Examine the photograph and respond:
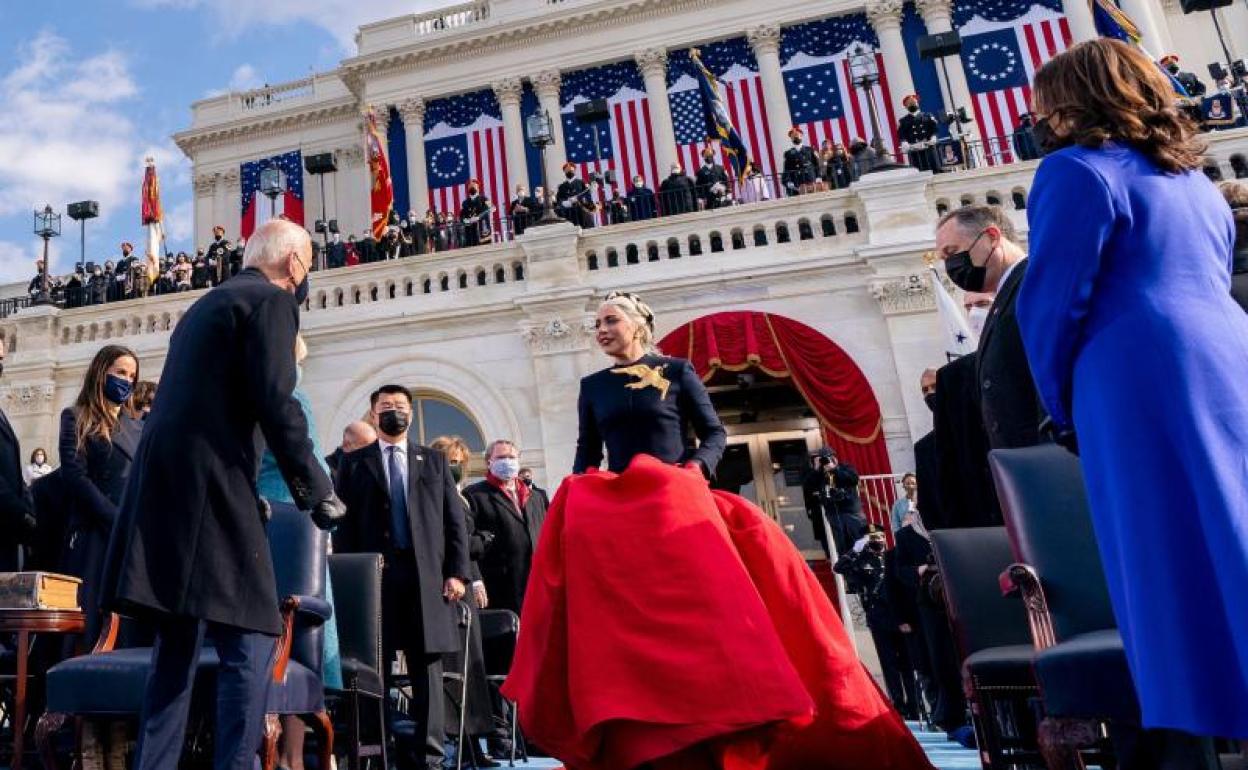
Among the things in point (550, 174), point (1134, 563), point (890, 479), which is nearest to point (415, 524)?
point (1134, 563)

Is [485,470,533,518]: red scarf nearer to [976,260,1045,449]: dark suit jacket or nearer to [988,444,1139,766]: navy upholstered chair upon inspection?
[976,260,1045,449]: dark suit jacket

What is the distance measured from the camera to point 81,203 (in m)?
15.5

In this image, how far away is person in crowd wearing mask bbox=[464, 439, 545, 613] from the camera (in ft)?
20.0

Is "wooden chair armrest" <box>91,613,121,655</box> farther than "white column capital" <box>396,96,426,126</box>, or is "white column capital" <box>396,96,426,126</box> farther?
"white column capital" <box>396,96,426,126</box>

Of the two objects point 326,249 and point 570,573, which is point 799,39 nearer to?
point 326,249

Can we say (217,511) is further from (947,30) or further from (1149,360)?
(947,30)

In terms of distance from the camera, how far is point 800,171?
13.8 meters

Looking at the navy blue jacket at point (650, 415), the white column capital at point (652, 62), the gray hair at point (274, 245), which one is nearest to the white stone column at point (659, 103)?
the white column capital at point (652, 62)

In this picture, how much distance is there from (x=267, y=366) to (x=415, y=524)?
1975 millimetres

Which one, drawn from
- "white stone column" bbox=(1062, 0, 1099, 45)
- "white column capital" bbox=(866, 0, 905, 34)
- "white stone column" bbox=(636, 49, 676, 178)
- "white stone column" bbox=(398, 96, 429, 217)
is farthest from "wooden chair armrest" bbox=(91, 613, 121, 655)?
"white column capital" bbox=(866, 0, 905, 34)

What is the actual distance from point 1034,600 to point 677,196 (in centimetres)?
1159

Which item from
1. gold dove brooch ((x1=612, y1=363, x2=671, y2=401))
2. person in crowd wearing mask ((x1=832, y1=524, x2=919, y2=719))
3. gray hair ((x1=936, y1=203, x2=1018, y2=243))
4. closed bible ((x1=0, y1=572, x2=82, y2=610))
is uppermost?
gray hair ((x1=936, y1=203, x2=1018, y2=243))

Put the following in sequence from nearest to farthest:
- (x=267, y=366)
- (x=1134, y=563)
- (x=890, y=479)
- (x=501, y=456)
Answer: (x=1134, y=563)
(x=267, y=366)
(x=501, y=456)
(x=890, y=479)

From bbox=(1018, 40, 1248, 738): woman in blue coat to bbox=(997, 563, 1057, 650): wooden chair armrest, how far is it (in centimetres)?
51
